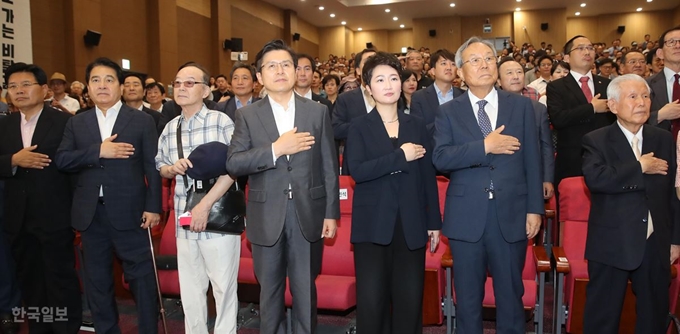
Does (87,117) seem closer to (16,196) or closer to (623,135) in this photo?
(16,196)

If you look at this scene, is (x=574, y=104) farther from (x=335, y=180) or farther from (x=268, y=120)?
(x=268, y=120)

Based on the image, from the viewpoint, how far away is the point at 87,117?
2.99 m

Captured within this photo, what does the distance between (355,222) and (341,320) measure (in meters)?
1.26

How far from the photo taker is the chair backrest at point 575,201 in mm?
3008

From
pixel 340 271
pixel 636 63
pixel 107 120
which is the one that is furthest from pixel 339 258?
pixel 636 63

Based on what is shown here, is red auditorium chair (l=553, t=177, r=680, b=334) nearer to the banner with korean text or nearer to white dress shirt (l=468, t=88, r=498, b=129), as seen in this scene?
white dress shirt (l=468, t=88, r=498, b=129)

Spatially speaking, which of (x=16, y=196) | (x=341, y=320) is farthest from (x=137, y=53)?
(x=341, y=320)

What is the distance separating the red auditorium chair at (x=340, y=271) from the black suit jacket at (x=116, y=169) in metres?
0.97

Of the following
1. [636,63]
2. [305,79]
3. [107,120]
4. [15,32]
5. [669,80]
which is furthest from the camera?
[15,32]

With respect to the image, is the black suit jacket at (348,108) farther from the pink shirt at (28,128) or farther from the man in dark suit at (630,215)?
the pink shirt at (28,128)

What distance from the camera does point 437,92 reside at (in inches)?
163

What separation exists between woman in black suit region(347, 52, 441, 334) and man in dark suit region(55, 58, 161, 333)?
4.13 ft

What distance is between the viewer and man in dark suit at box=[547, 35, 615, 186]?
142 inches

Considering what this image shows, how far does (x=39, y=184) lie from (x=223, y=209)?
52.2 inches
